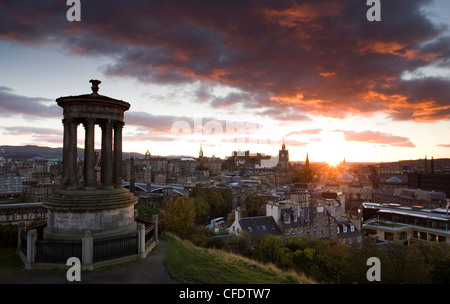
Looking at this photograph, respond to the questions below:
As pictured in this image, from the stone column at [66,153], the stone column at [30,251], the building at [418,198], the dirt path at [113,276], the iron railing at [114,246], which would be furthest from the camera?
the building at [418,198]

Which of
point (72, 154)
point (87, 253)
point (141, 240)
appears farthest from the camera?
point (72, 154)

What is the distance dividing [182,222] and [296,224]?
2436 centimetres

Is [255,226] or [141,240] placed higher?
[141,240]

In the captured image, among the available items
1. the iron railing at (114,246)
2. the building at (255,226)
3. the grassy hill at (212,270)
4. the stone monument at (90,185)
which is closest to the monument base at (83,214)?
the stone monument at (90,185)

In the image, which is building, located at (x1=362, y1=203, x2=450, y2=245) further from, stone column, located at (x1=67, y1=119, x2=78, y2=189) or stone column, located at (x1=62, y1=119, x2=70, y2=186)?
stone column, located at (x1=62, y1=119, x2=70, y2=186)

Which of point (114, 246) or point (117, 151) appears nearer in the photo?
point (114, 246)

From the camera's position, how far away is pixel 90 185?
15711 mm

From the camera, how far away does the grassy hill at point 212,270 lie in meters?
12.1

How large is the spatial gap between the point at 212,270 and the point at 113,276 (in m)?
4.12

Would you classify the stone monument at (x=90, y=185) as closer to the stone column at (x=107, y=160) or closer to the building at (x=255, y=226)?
the stone column at (x=107, y=160)

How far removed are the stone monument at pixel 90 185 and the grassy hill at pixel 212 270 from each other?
3.25 meters

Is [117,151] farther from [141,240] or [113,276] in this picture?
[113,276]
